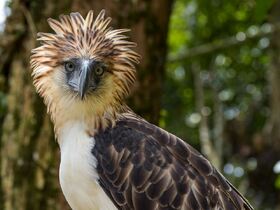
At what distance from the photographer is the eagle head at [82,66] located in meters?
5.12

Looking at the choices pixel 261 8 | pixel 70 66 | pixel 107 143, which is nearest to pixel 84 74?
pixel 70 66

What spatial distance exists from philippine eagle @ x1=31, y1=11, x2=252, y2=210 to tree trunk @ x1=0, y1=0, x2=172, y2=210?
1083mm

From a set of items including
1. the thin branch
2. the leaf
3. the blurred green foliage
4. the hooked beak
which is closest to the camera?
the hooked beak

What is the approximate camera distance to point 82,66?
5.03 metres

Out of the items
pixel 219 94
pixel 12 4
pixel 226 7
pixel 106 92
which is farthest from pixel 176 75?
pixel 106 92

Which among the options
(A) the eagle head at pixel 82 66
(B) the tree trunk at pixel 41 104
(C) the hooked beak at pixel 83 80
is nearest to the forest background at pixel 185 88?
(B) the tree trunk at pixel 41 104

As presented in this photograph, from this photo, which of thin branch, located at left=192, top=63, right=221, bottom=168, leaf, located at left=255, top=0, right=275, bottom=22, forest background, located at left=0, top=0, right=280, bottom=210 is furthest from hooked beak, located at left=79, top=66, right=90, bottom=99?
thin branch, located at left=192, top=63, right=221, bottom=168

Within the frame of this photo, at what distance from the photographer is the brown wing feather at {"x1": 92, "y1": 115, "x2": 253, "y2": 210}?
5.04 m

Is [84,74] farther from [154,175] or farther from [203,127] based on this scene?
[203,127]

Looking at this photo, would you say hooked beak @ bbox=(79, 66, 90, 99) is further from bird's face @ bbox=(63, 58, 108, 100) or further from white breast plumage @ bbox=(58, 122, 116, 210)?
white breast plumage @ bbox=(58, 122, 116, 210)

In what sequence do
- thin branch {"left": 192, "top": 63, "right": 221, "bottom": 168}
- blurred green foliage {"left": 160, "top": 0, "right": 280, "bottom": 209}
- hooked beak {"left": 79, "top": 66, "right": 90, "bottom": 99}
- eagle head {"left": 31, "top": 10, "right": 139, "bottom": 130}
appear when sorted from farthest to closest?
1. blurred green foliage {"left": 160, "top": 0, "right": 280, "bottom": 209}
2. thin branch {"left": 192, "top": 63, "right": 221, "bottom": 168}
3. eagle head {"left": 31, "top": 10, "right": 139, "bottom": 130}
4. hooked beak {"left": 79, "top": 66, "right": 90, "bottom": 99}

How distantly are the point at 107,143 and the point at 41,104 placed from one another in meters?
1.54

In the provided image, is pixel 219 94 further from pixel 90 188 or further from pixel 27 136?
pixel 90 188

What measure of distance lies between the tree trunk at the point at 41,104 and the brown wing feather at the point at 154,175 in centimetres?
136
